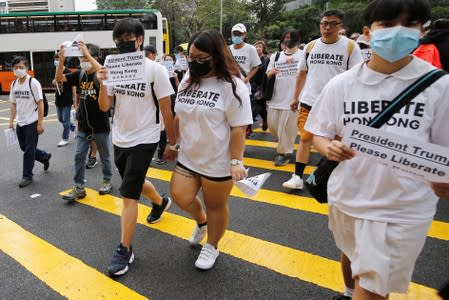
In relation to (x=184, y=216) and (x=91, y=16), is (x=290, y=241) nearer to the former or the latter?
(x=184, y=216)

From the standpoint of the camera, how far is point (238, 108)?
2496 millimetres

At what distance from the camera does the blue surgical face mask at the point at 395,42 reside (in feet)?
4.84

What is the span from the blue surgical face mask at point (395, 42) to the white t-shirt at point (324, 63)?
2.53 meters

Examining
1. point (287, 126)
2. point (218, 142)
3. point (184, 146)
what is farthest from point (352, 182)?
point (287, 126)

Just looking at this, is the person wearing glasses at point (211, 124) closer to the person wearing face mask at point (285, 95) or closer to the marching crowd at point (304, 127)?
A: the marching crowd at point (304, 127)

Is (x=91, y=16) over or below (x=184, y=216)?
over

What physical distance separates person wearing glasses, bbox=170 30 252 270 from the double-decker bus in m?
16.0

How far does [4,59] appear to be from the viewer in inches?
683

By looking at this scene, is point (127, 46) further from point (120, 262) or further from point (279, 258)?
point (279, 258)

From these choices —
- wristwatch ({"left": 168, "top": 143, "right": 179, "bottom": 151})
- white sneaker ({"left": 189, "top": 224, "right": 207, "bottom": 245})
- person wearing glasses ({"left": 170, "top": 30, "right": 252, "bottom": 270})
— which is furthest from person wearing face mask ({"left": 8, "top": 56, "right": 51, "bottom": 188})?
person wearing glasses ({"left": 170, "top": 30, "right": 252, "bottom": 270})

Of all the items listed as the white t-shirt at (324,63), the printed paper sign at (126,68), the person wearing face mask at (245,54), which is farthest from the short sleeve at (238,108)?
the person wearing face mask at (245,54)

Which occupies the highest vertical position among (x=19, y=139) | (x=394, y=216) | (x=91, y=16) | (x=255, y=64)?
(x=91, y=16)

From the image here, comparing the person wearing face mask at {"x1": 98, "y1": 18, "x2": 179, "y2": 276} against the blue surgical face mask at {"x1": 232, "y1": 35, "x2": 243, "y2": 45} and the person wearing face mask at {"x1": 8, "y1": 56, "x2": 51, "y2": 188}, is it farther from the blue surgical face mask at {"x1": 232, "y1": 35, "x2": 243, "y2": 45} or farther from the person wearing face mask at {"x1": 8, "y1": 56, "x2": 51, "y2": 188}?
the blue surgical face mask at {"x1": 232, "y1": 35, "x2": 243, "y2": 45}

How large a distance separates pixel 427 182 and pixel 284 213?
8.19 ft
